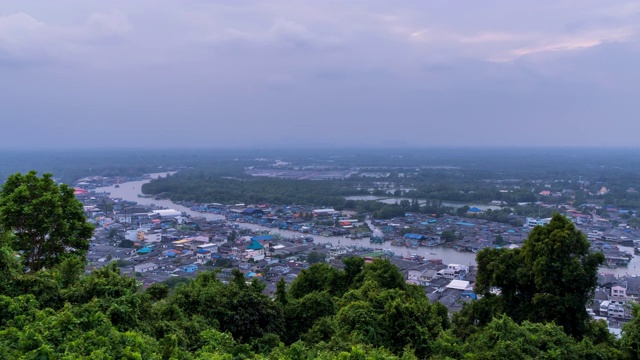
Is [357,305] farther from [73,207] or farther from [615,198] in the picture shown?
[615,198]

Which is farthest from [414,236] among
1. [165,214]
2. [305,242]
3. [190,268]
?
[165,214]

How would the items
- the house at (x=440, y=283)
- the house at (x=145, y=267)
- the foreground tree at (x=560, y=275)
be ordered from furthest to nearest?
the house at (x=145, y=267)
the house at (x=440, y=283)
the foreground tree at (x=560, y=275)

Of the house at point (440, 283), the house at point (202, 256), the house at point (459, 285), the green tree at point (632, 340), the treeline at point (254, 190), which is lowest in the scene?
the house at point (202, 256)

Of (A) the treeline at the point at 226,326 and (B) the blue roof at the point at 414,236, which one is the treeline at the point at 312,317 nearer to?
(A) the treeline at the point at 226,326

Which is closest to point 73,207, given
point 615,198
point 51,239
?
point 51,239

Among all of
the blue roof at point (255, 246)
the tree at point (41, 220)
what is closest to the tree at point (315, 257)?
the blue roof at point (255, 246)

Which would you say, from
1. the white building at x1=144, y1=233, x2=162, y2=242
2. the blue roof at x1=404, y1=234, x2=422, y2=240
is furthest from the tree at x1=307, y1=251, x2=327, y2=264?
the white building at x1=144, y1=233, x2=162, y2=242

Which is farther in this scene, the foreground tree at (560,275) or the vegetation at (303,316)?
the foreground tree at (560,275)
